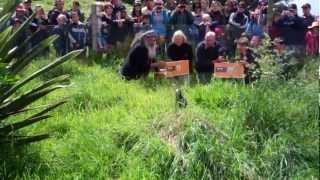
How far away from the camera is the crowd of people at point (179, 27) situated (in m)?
12.7

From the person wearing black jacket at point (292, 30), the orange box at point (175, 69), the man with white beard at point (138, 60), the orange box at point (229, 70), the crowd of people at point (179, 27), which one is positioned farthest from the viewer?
the person wearing black jacket at point (292, 30)

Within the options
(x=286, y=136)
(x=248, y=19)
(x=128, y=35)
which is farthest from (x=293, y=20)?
(x=286, y=136)

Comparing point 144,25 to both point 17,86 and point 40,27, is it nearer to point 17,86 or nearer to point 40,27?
point 40,27

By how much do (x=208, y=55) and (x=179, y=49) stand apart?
0.67 meters

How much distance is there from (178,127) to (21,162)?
1.70m

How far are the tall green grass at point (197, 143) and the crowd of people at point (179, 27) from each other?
4.39m

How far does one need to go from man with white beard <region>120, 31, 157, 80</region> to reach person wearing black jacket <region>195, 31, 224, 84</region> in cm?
84

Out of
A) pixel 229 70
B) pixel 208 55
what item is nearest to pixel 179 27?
pixel 208 55

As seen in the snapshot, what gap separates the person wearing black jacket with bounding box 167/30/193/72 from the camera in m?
12.6

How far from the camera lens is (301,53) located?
12734mm

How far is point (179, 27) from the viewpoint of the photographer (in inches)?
550

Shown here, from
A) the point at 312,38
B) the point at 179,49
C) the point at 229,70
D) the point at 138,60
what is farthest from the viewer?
the point at 312,38

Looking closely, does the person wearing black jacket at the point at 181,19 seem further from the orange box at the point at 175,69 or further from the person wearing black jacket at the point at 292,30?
the orange box at the point at 175,69

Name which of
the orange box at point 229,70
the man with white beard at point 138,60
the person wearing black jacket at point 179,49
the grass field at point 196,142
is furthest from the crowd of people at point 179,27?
the grass field at point 196,142
